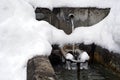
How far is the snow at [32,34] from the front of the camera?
4969mm

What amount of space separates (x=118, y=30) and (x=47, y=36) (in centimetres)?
132

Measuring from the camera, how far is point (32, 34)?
18.2ft

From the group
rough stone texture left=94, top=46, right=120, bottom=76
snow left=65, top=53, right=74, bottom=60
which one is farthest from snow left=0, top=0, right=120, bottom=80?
snow left=65, top=53, right=74, bottom=60

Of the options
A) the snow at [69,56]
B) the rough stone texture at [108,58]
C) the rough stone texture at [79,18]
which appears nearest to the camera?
the rough stone texture at [108,58]

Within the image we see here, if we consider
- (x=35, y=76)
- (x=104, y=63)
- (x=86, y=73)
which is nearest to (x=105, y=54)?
(x=104, y=63)

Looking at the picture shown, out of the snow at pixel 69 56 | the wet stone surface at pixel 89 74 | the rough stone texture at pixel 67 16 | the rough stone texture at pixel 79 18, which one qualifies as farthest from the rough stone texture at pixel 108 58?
the rough stone texture at pixel 67 16

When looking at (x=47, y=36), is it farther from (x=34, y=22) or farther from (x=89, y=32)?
(x=89, y=32)

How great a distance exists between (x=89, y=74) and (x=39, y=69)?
197 cm

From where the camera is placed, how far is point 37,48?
506 centimetres

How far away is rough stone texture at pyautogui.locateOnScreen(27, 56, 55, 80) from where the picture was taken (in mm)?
3968

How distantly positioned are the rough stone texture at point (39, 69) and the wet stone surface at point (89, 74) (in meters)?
1.11

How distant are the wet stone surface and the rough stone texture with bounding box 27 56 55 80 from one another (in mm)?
1106

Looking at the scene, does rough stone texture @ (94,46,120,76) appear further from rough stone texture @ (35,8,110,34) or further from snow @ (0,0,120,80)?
rough stone texture @ (35,8,110,34)

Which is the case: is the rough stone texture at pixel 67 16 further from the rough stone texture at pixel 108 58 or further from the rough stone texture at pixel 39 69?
the rough stone texture at pixel 39 69
